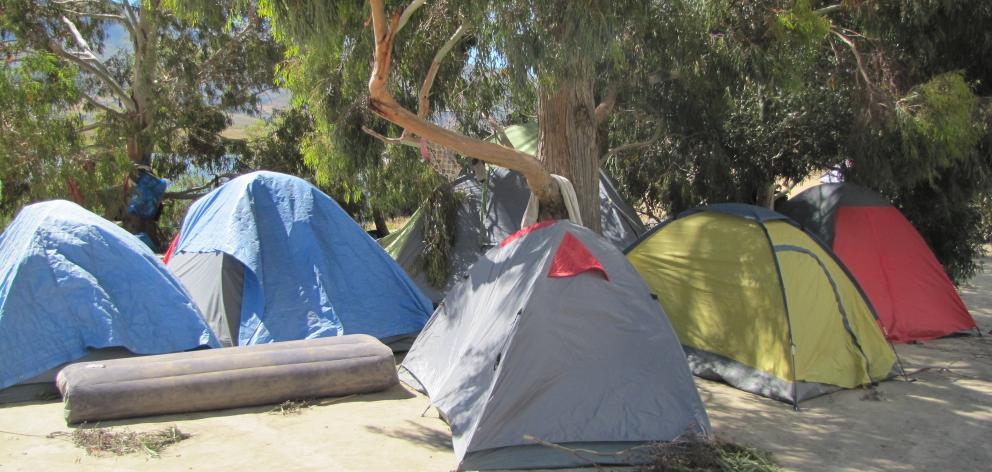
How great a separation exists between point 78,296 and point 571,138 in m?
4.48

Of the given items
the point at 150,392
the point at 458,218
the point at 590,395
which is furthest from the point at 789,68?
the point at 150,392

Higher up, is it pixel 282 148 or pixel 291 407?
pixel 282 148

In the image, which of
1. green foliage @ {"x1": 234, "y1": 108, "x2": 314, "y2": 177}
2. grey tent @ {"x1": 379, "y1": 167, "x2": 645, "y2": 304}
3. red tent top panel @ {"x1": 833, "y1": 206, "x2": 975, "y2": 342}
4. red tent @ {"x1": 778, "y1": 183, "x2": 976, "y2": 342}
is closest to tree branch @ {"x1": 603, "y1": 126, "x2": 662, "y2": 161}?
grey tent @ {"x1": 379, "y1": 167, "x2": 645, "y2": 304}

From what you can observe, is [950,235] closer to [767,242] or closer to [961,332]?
[961,332]

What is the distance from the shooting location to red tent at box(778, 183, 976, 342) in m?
8.80

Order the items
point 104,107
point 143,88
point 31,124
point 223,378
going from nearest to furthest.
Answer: point 223,378 < point 31,124 < point 143,88 < point 104,107

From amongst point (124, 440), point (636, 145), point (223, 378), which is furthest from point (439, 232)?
point (124, 440)

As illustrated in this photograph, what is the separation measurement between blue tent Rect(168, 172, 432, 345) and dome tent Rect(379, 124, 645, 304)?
177cm

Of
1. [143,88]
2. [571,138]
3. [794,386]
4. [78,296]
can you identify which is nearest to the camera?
[794,386]

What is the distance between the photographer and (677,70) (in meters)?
8.84

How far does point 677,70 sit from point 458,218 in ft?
10.4

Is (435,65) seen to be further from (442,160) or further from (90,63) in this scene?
(90,63)

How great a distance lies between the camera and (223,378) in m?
6.15

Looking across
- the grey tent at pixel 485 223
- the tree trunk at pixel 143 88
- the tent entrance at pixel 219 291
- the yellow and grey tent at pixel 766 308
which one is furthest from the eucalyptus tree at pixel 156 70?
the yellow and grey tent at pixel 766 308
